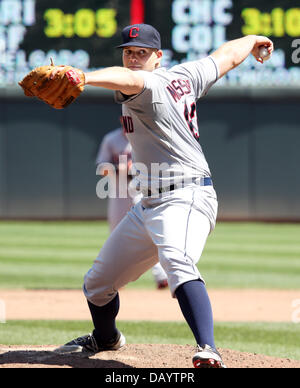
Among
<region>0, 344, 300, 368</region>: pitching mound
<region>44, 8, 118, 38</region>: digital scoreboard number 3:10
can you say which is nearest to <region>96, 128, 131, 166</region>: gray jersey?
<region>0, 344, 300, 368</region>: pitching mound

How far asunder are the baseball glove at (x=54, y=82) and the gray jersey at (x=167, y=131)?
1.34ft

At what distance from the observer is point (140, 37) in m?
3.66

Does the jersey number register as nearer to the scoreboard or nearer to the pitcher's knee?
the pitcher's knee

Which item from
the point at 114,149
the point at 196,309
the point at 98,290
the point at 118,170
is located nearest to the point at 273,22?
the point at 114,149

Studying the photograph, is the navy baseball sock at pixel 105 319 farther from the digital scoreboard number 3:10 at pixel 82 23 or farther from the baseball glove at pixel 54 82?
the digital scoreboard number 3:10 at pixel 82 23

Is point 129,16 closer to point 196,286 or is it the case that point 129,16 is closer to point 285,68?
point 285,68

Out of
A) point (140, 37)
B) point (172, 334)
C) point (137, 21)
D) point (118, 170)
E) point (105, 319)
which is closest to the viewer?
point (140, 37)

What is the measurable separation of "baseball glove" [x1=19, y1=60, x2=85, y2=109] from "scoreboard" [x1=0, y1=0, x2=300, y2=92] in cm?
1245

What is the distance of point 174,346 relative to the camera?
446 centimetres

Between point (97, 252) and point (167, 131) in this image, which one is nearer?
Result: point (167, 131)

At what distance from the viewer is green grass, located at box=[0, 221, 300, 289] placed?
8203 millimetres

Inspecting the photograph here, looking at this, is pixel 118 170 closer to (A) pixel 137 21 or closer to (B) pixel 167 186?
(B) pixel 167 186

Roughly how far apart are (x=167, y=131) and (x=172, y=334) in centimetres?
216

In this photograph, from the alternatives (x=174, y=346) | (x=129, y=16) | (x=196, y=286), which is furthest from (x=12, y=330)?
(x=129, y=16)
